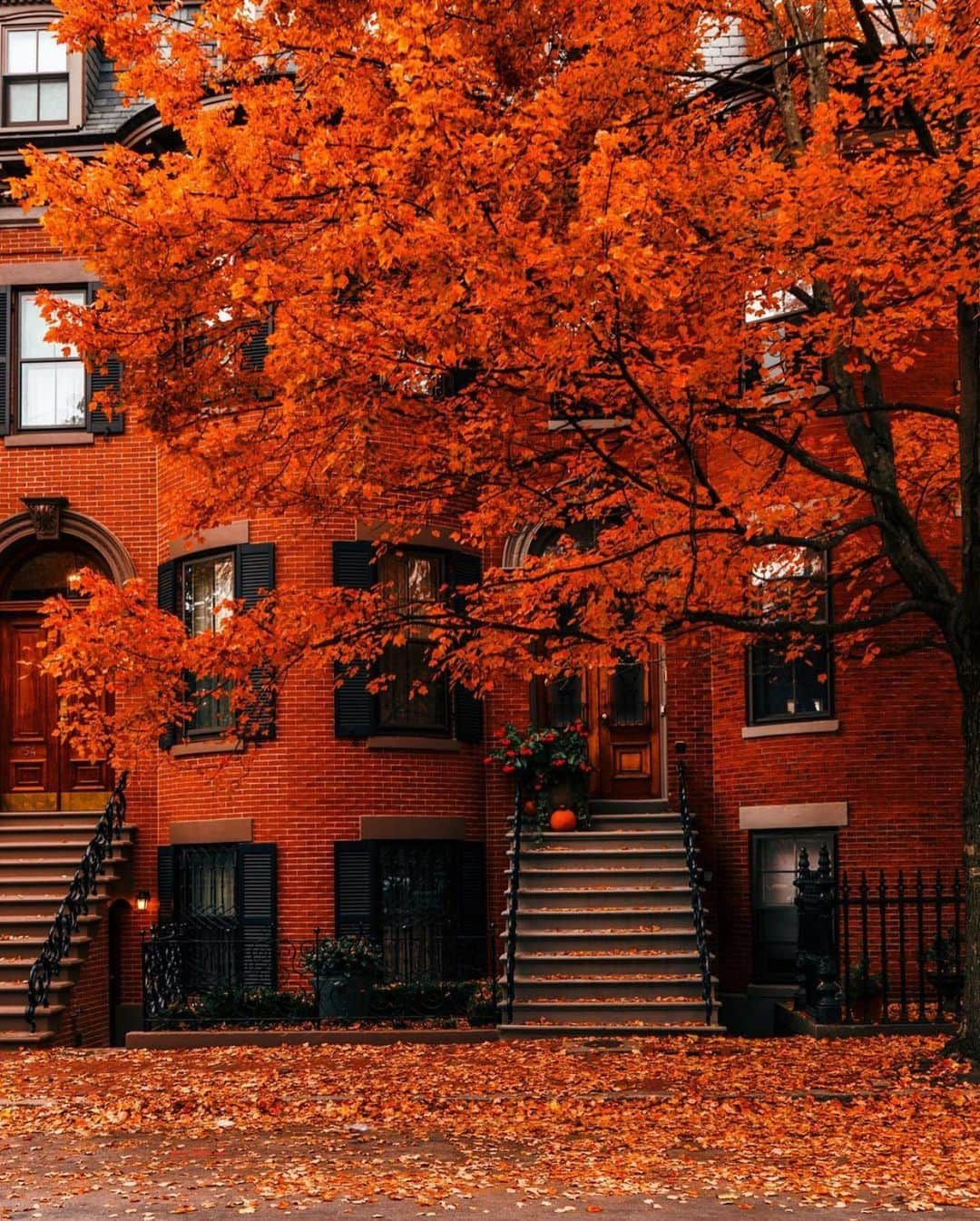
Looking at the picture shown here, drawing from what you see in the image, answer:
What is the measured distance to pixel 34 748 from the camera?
68.2 ft

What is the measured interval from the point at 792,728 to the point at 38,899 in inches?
345

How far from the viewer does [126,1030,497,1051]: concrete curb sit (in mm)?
15750

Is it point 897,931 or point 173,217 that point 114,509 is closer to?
point 173,217

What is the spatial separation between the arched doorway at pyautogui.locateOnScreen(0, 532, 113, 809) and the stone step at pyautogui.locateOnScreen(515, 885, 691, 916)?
620 cm

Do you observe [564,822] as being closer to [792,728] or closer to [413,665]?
[413,665]

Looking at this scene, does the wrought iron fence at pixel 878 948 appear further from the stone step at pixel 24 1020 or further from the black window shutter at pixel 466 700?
the stone step at pixel 24 1020

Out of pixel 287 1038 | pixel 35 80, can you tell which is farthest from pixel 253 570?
pixel 35 80

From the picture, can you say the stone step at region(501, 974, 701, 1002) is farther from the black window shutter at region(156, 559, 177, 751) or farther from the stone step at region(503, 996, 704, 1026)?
the black window shutter at region(156, 559, 177, 751)

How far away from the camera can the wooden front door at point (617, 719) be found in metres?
20.0

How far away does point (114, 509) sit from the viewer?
20406 mm

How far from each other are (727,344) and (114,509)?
10.5m

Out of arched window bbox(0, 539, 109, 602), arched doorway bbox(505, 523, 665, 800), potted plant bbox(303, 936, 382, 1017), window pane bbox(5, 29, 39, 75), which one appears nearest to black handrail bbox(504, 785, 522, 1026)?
Result: potted plant bbox(303, 936, 382, 1017)

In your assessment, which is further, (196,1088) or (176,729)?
(176,729)

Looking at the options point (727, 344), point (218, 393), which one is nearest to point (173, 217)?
point (218, 393)
